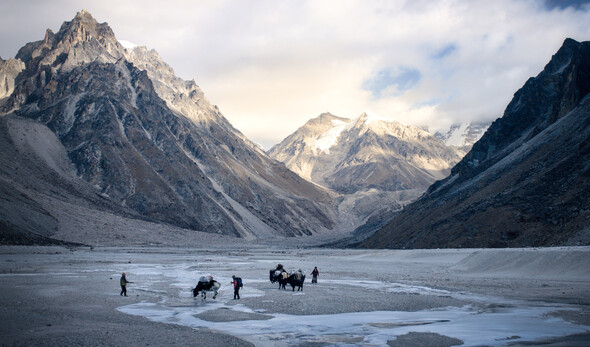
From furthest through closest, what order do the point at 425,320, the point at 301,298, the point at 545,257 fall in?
1. the point at 545,257
2. the point at 301,298
3. the point at 425,320

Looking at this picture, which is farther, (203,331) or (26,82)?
(26,82)

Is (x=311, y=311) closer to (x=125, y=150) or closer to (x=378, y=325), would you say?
(x=378, y=325)

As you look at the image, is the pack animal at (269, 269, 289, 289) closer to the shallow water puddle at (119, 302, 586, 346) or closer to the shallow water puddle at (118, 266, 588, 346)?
the shallow water puddle at (118, 266, 588, 346)

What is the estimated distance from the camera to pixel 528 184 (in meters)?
70.5

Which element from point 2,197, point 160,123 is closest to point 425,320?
point 2,197

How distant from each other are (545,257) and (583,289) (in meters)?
12.1

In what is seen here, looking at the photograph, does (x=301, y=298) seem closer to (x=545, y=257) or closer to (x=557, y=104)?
(x=545, y=257)

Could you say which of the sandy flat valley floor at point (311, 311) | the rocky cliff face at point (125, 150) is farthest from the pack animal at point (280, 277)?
the rocky cliff face at point (125, 150)

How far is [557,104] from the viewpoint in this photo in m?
95.7

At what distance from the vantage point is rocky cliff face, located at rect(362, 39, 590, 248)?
58969mm

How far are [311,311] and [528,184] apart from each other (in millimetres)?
60704

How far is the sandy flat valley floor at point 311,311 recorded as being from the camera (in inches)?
616

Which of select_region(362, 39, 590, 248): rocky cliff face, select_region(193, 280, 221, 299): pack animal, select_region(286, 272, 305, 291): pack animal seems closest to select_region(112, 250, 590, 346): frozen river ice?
select_region(193, 280, 221, 299): pack animal

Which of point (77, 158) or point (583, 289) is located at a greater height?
point (77, 158)
